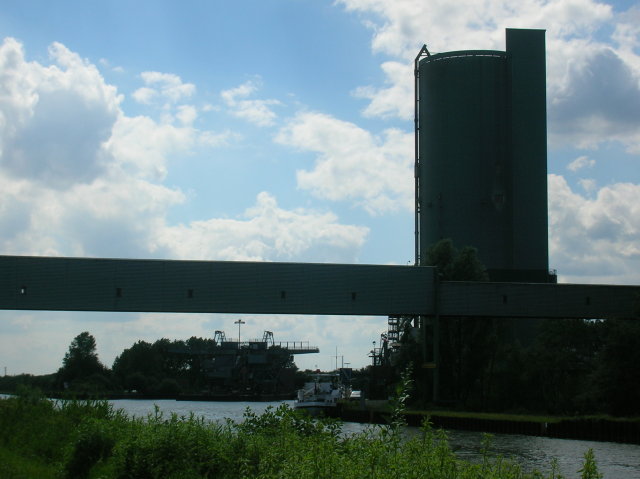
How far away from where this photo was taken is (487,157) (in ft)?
217

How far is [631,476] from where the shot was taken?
880 inches

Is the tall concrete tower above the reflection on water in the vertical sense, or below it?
above

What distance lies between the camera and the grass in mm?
8969

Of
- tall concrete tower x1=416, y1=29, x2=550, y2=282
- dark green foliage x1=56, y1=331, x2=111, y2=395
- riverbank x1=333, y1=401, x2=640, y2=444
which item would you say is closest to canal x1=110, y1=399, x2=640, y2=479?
riverbank x1=333, y1=401, x2=640, y2=444

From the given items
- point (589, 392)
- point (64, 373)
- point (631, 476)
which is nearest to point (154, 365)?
point (64, 373)

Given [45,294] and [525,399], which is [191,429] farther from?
[525,399]

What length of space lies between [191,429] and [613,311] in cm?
3651

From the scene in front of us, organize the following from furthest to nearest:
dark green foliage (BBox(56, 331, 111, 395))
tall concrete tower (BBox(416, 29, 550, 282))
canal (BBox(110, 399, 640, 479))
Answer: dark green foliage (BBox(56, 331, 111, 395)) < tall concrete tower (BBox(416, 29, 550, 282)) < canal (BBox(110, 399, 640, 479))

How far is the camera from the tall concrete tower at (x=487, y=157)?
2566 inches

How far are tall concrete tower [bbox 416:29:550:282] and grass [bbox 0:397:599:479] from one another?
4722 cm

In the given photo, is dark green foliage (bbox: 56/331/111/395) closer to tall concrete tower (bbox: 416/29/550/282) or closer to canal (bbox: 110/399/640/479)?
tall concrete tower (bbox: 416/29/550/282)

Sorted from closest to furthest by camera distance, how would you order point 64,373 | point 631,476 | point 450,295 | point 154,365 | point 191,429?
point 191,429, point 631,476, point 450,295, point 64,373, point 154,365

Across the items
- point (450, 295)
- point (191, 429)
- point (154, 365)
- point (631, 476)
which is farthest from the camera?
point (154, 365)

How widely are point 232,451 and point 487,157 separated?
55.7 meters
